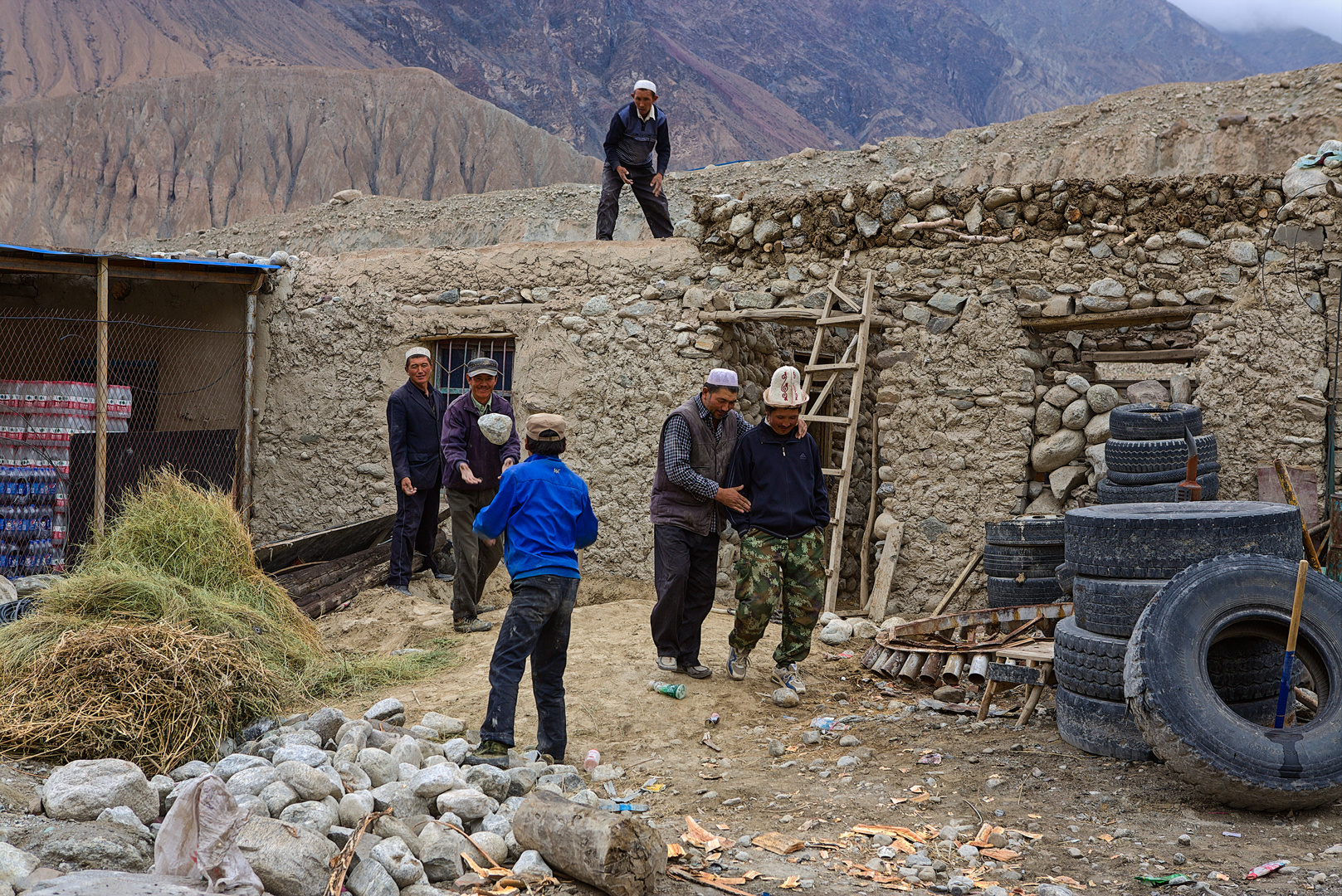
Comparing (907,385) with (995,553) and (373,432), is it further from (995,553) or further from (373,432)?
(373,432)

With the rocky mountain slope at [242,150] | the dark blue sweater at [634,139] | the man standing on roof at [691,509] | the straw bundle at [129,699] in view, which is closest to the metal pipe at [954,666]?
the man standing on roof at [691,509]

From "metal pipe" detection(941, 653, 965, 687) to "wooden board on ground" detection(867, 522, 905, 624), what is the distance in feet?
4.97

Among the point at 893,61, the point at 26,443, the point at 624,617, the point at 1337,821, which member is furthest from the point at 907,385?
the point at 893,61

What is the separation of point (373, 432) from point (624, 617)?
3198mm

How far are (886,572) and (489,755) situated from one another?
3814 millimetres

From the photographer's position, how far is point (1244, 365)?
21.2 ft

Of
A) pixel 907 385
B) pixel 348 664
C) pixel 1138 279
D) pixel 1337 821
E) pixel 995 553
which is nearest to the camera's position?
pixel 1337 821

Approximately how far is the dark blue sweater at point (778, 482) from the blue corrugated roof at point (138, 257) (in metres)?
5.24

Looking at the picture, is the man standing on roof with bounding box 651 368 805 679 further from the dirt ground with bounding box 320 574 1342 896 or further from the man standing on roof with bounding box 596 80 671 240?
the man standing on roof with bounding box 596 80 671 240

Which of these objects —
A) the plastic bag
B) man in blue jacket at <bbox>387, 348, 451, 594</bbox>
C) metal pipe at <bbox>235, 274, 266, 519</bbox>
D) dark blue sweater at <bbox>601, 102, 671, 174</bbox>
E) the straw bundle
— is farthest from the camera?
metal pipe at <bbox>235, 274, 266, 519</bbox>

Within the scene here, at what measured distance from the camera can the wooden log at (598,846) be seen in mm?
3119

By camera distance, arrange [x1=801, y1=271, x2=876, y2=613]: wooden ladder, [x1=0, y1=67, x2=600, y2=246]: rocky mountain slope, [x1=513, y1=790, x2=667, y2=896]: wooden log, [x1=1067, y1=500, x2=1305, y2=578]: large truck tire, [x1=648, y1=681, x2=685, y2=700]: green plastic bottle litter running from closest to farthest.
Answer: [x1=513, y1=790, x2=667, y2=896]: wooden log < [x1=1067, y1=500, x2=1305, y2=578]: large truck tire < [x1=648, y1=681, x2=685, y2=700]: green plastic bottle litter < [x1=801, y1=271, x2=876, y2=613]: wooden ladder < [x1=0, y1=67, x2=600, y2=246]: rocky mountain slope

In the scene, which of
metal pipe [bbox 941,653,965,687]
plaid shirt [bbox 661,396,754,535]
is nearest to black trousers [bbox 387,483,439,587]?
plaid shirt [bbox 661,396,754,535]

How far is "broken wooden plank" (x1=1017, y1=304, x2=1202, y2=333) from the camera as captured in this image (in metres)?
6.69
